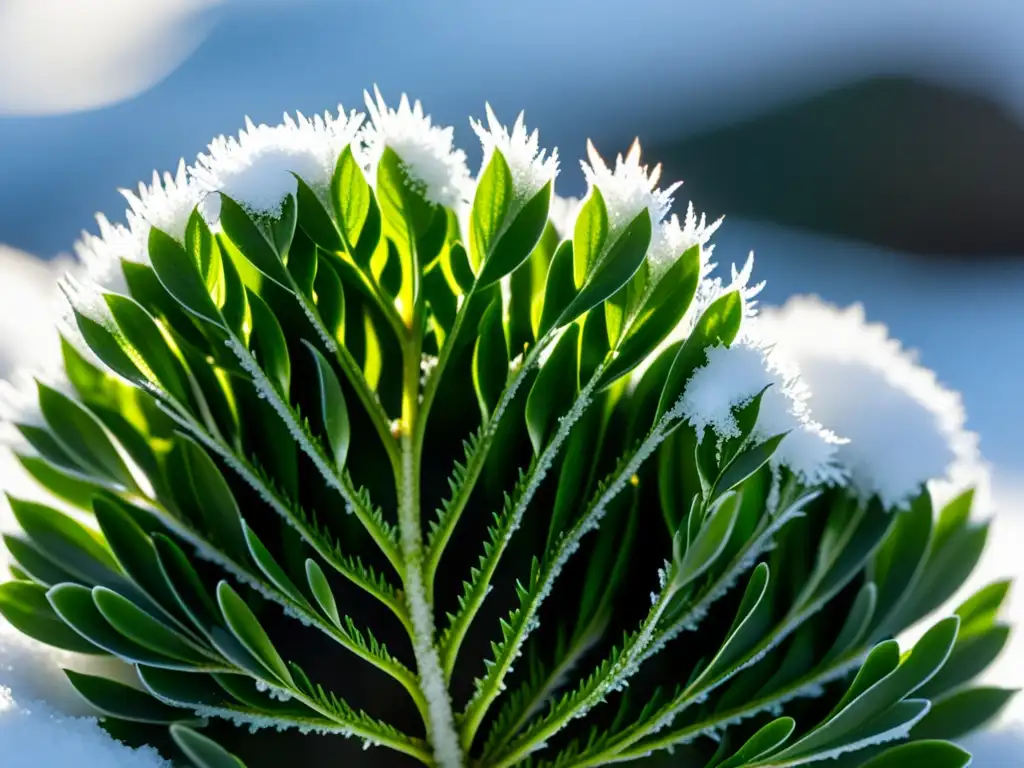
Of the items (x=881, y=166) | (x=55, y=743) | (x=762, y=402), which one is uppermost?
(x=881, y=166)

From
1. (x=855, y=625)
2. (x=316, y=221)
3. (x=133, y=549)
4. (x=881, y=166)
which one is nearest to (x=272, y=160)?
(x=316, y=221)

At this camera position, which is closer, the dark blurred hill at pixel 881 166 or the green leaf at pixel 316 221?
the green leaf at pixel 316 221

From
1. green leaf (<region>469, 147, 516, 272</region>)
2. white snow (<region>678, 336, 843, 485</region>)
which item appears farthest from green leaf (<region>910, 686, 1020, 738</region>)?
green leaf (<region>469, 147, 516, 272</region>)

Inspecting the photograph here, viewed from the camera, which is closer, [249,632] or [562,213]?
[249,632]

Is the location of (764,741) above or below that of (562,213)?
below

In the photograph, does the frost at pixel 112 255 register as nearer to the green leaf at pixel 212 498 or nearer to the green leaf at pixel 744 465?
the green leaf at pixel 212 498

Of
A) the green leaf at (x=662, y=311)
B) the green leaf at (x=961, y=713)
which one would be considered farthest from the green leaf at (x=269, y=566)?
the green leaf at (x=961, y=713)

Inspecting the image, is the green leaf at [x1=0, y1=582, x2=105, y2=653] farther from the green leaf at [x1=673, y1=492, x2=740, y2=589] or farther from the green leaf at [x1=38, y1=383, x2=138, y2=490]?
the green leaf at [x1=673, y1=492, x2=740, y2=589]

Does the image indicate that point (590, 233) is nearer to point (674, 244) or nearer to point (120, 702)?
point (674, 244)
